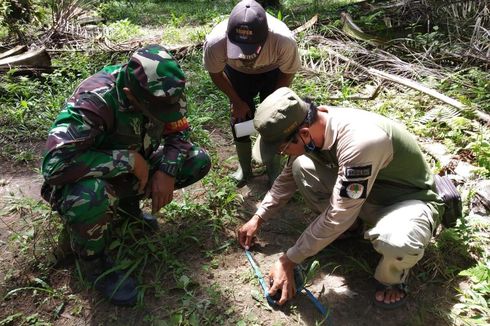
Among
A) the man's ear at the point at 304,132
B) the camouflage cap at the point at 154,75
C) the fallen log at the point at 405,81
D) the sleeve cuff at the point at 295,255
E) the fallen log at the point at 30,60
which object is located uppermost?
the camouflage cap at the point at 154,75

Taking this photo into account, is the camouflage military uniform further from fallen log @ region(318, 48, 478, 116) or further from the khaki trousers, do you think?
fallen log @ region(318, 48, 478, 116)

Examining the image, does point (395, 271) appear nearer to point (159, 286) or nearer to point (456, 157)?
point (159, 286)

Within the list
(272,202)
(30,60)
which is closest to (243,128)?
(272,202)


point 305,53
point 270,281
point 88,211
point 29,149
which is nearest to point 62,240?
point 88,211

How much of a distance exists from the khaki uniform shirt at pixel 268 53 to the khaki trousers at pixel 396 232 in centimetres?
97

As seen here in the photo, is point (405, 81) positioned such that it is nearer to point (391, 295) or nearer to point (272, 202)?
point (272, 202)

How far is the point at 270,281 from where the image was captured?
2334mm

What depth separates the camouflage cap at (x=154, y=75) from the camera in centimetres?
201

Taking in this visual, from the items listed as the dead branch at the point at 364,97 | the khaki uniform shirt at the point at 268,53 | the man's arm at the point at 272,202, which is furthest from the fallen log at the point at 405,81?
the man's arm at the point at 272,202

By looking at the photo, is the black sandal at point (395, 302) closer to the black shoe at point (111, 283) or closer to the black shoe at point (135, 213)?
the black shoe at point (111, 283)

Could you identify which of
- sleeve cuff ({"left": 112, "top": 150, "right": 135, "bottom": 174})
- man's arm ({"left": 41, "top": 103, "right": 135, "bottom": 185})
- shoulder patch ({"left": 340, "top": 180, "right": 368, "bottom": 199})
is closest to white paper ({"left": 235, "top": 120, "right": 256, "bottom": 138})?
sleeve cuff ({"left": 112, "top": 150, "right": 135, "bottom": 174})

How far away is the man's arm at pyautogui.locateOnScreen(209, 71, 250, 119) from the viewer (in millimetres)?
3171

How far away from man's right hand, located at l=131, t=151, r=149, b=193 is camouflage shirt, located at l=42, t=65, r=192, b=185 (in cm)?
3

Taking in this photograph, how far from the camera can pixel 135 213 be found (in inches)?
107
